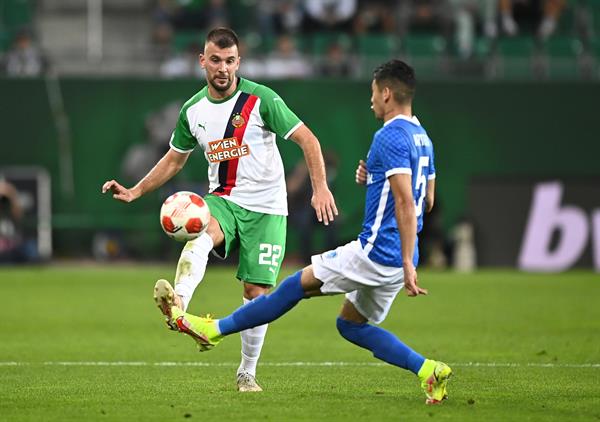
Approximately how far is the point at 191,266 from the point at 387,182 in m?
1.59

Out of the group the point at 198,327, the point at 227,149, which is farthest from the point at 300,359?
the point at 198,327

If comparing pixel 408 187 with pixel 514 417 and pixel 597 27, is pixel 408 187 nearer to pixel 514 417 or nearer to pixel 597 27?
pixel 514 417

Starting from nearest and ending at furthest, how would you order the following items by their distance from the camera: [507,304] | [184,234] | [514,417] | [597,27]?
[514,417]
[184,234]
[507,304]
[597,27]

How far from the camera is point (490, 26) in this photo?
24672mm

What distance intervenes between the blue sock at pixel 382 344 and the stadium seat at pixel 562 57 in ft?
54.1

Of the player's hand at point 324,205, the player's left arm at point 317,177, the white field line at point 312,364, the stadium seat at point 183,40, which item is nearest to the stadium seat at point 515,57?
the stadium seat at point 183,40

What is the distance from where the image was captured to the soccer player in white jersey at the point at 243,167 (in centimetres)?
901

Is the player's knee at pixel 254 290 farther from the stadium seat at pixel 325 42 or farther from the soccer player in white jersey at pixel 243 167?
the stadium seat at pixel 325 42

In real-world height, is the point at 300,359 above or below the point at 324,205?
below

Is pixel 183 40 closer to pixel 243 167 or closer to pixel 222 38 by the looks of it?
pixel 243 167

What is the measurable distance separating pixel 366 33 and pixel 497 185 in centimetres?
415

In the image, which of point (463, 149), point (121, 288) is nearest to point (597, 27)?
A: point (463, 149)

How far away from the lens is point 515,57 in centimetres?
2428

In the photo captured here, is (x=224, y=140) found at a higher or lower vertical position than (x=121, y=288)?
higher
